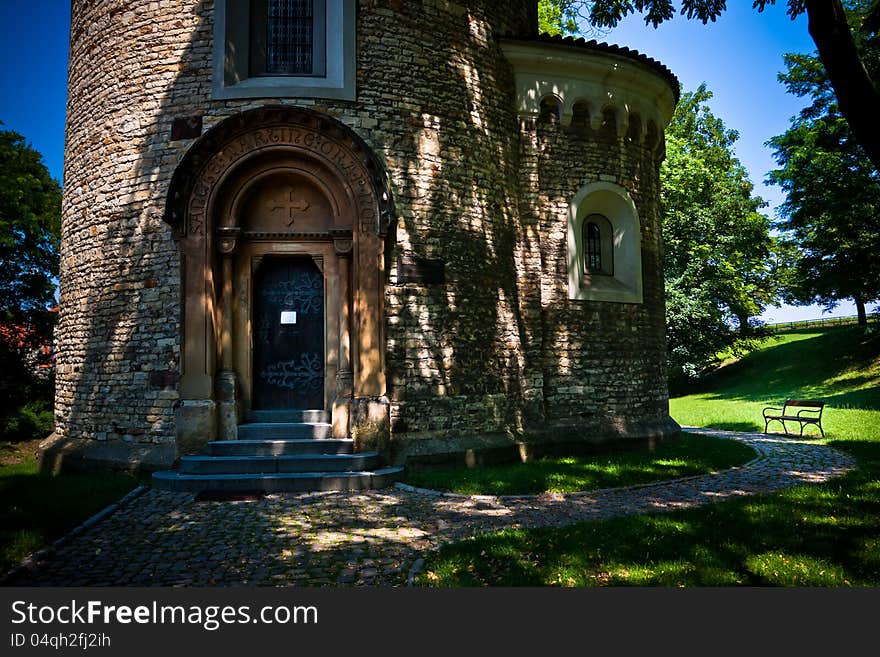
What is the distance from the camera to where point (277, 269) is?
877cm

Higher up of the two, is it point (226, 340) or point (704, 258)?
point (704, 258)

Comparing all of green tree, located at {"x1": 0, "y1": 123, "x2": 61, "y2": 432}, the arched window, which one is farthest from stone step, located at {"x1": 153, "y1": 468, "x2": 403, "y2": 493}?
green tree, located at {"x1": 0, "y1": 123, "x2": 61, "y2": 432}

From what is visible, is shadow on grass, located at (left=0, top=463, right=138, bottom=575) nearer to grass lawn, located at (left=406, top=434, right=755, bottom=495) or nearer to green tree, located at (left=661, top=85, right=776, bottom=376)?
grass lawn, located at (left=406, top=434, right=755, bottom=495)

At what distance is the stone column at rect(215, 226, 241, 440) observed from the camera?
804cm


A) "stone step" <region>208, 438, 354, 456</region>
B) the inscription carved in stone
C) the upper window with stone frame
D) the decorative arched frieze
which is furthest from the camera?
the decorative arched frieze

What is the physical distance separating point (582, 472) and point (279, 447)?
169 inches

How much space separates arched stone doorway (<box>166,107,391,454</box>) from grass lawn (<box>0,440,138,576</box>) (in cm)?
124

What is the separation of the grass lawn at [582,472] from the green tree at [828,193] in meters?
13.1

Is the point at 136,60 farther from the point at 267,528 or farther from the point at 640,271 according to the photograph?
the point at 640,271

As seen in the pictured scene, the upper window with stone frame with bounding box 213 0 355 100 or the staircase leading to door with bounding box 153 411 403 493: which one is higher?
the upper window with stone frame with bounding box 213 0 355 100

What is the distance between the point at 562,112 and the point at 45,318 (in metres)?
13.6

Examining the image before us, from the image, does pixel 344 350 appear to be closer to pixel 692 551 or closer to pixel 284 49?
pixel 284 49

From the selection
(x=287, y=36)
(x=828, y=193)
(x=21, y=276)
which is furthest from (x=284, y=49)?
(x=828, y=193)

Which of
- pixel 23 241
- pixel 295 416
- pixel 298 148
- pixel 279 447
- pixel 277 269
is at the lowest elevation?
pixel 279 447
